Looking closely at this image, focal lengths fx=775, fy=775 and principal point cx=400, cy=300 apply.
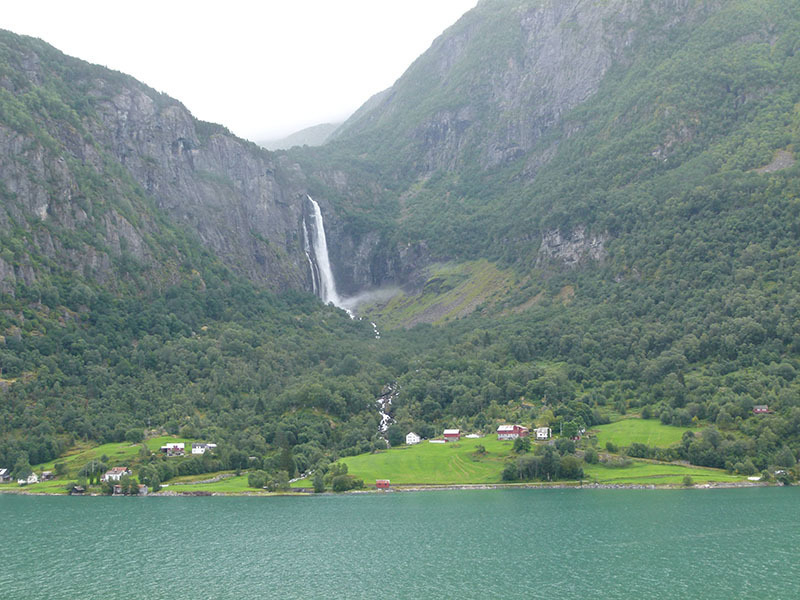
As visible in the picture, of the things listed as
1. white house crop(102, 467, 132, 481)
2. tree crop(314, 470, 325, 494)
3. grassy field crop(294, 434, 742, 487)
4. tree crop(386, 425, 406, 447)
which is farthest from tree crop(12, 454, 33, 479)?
tree crop(386, 425, 406, 447)

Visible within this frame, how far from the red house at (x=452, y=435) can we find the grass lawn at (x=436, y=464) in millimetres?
5198

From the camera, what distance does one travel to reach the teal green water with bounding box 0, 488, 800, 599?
62.1m

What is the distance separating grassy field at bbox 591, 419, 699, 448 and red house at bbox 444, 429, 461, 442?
2409cm

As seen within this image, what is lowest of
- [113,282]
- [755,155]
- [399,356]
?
[399,356]

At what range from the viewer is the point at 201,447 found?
13588 centimetres

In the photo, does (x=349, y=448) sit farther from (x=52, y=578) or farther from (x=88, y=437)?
(x=52, y=578)

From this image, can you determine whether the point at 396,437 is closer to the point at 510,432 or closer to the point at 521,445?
the point at 510,432

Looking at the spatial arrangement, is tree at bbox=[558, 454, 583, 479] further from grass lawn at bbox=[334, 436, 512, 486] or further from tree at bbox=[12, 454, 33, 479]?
tree at bbox=[12, 454, 33, 479]

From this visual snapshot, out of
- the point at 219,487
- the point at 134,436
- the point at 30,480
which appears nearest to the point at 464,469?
the point at 219,487

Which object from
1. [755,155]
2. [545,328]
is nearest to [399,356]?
[545,328]

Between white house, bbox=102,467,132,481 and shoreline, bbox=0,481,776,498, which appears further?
white house, bbox=102,467,132,481

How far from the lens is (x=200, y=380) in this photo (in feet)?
554

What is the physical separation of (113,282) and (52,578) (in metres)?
136

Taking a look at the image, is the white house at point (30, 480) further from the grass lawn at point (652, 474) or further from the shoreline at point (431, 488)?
the grass lawn at point (652, 474)
